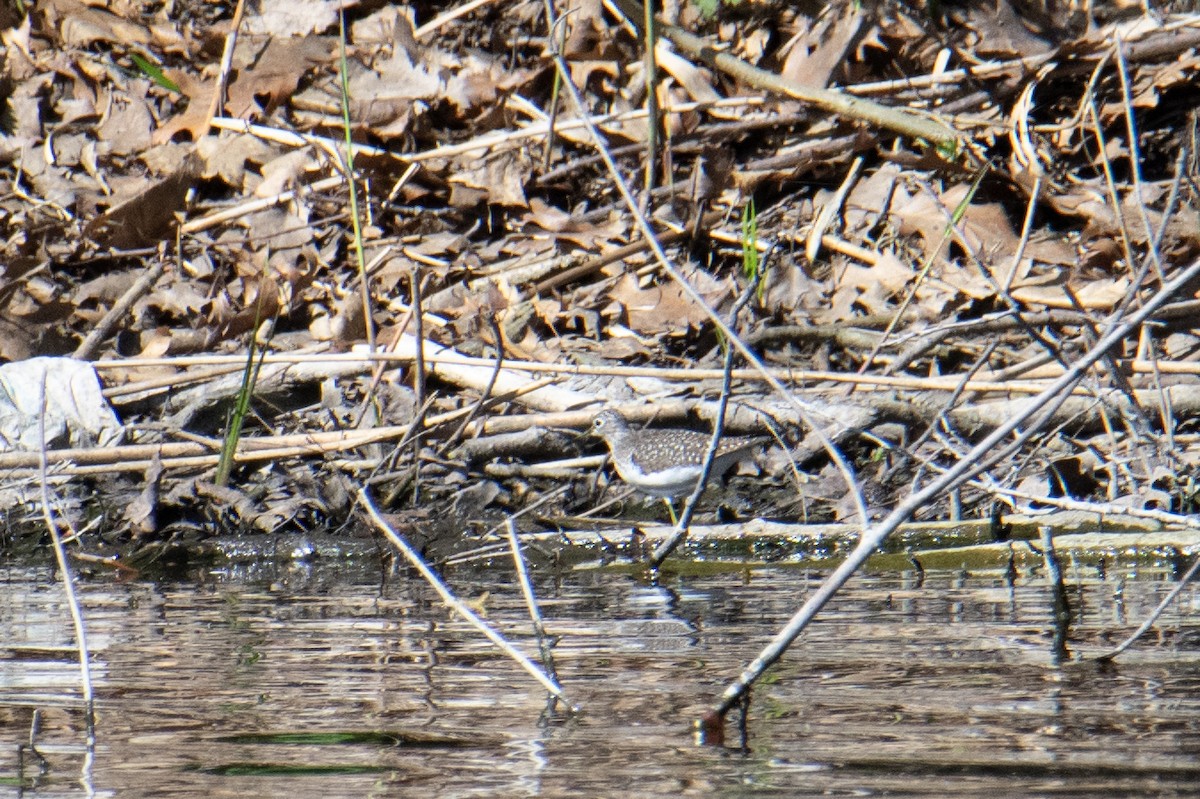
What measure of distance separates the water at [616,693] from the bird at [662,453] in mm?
659

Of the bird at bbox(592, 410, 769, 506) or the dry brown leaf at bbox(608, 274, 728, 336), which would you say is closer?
the bird at bbox(592, 410, 769, 506)

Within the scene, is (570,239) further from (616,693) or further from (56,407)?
(616,693)

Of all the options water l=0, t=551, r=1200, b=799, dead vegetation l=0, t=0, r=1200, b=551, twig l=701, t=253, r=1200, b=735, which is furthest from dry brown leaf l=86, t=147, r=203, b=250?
twig l=701, t=253, r=1200, b=735

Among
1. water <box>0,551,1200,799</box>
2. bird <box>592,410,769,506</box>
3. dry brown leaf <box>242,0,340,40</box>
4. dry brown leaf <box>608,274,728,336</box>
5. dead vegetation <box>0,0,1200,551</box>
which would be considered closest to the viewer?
water <box>0,551,1200,799</box>

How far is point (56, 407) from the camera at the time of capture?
263 inches

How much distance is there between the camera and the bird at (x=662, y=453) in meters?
5.87

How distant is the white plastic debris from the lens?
6531mm

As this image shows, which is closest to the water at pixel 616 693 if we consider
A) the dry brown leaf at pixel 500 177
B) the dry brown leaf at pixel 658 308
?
the dry brown leaf at pixel 658 308

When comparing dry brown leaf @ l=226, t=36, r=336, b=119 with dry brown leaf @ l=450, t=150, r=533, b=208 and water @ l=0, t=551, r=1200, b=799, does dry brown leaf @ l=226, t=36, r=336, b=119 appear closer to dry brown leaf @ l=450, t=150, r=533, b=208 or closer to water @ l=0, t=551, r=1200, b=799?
dry brown leaf @ l=450, t=150, r=533, b=208

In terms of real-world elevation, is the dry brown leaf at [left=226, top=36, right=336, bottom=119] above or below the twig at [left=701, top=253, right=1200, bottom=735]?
above

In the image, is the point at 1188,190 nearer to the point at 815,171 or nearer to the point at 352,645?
the point at 815,171

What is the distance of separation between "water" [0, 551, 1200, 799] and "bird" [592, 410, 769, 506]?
26.0 inches

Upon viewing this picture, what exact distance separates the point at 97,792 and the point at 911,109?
6.37 meters

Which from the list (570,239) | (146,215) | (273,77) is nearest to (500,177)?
(570,239)
